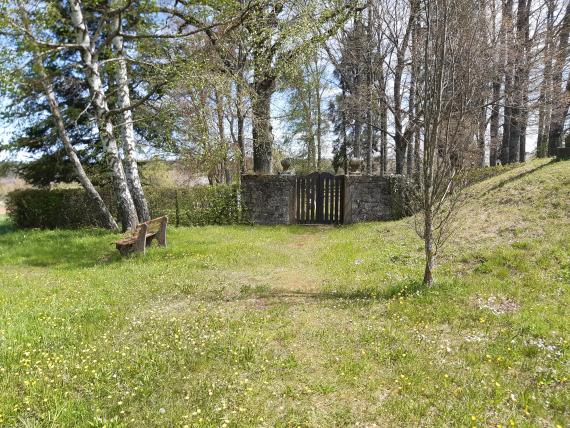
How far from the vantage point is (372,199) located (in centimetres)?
1461

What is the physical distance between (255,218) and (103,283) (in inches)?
326

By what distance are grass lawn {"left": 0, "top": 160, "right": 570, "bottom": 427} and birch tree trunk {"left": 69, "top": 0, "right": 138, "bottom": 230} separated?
2.92m

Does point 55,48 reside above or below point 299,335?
above

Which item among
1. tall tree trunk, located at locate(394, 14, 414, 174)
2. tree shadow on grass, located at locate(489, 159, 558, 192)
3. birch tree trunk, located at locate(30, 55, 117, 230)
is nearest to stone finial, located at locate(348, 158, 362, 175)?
tall tree trunk, located at locate(394, 14, 414, 174)

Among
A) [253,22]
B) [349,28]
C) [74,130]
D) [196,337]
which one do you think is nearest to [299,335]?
[196,337]

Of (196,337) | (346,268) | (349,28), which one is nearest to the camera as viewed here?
(196,337)

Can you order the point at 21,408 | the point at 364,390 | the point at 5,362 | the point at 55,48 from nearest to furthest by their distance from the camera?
the point at 21,408 < the point at 364,390 < the point at 5,362 < the point at 55,48

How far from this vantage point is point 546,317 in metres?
4.61

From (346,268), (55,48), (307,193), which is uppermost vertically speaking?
(55,48)

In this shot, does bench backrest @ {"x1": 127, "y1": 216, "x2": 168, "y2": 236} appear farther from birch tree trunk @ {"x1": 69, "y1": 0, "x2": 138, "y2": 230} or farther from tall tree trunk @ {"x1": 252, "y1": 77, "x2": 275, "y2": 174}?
tall tree trunk @ {"x1": 252, "y1": 77, "x2": 275, "y2": 174}

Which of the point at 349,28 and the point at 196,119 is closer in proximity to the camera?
the point at 196,119

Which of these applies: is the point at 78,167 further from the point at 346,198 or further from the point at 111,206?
the point at 346,198

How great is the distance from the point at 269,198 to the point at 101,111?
21.7 feet

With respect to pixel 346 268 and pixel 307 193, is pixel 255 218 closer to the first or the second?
pixel 307 193
